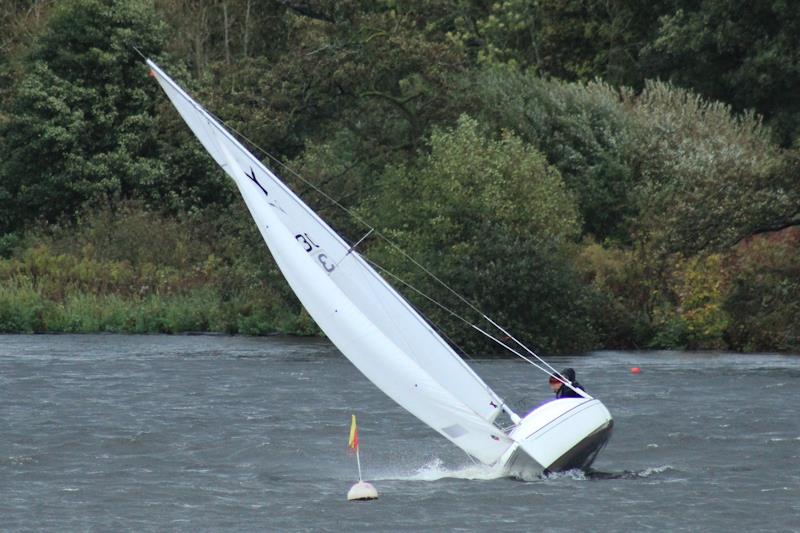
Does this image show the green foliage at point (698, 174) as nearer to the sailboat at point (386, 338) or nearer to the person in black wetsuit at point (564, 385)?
the person in black wetsuit at point (564, 385)

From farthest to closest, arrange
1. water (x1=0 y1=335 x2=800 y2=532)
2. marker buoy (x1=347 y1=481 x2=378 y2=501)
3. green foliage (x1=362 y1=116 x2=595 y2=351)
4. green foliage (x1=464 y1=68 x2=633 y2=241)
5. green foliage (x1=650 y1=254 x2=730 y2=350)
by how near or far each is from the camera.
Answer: green foliage (x1=464 y1=68 x2=633 y2=241), green foliage (x1=650 y1=254 x2=730 y2=350), green foliage (x1=362 y1=116 x2=595 y2=351), marker buoy (x1=347 y1=481 x2=378 y2=501), water (x1=0 y1=335 x2=800 y2=532)

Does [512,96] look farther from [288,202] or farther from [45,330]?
[288,202]

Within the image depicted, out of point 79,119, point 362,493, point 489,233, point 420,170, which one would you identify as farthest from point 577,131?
point 362,493

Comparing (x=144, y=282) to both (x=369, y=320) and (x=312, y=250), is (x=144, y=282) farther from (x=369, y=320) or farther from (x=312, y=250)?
(x=369, y=320)

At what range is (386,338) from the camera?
780 inches

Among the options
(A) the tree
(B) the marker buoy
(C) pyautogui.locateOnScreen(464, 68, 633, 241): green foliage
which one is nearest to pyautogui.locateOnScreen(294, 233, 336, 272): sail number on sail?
(B) the marker buoy

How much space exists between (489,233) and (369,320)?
20050 mm

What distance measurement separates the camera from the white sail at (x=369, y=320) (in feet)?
64.5

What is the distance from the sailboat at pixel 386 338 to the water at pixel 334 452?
69 cm

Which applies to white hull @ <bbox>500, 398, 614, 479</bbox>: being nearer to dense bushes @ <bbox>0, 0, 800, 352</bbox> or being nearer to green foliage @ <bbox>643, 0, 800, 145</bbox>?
dense bushes @ <bbox>0, 0, 800, 352</bbox>

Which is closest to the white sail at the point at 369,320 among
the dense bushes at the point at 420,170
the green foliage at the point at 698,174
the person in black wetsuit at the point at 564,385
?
the person in black wetsuit at the point at 564,385

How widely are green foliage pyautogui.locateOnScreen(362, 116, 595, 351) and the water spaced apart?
2716 mm

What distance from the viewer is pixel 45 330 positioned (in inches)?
1753

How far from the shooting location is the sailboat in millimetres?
19688
